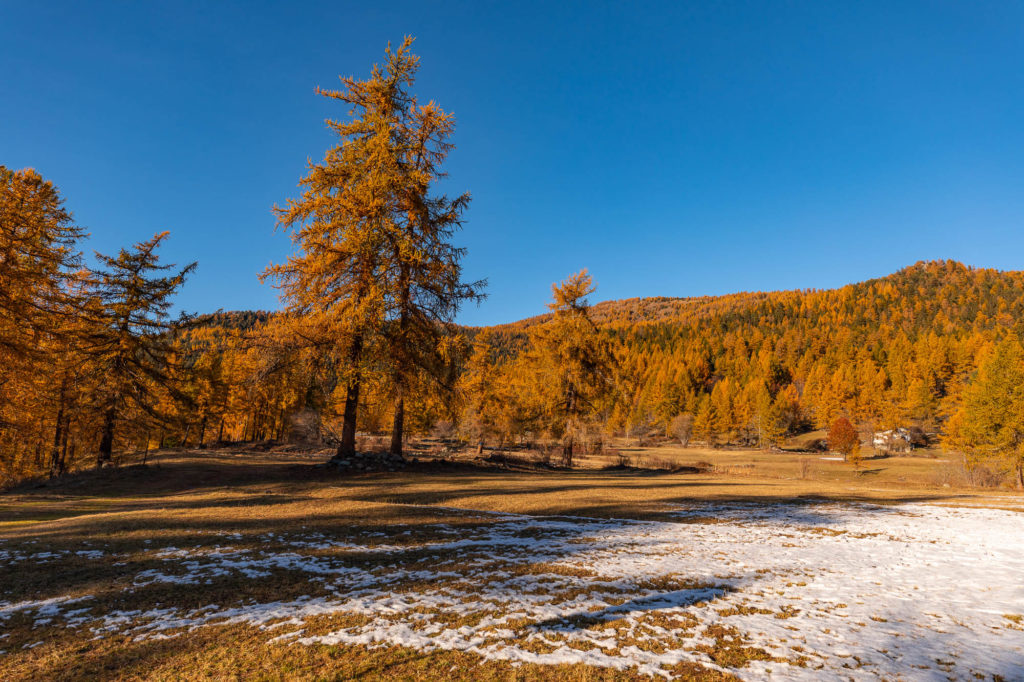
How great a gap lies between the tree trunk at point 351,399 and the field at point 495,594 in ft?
20.2

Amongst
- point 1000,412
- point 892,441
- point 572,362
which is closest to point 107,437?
point 572,362

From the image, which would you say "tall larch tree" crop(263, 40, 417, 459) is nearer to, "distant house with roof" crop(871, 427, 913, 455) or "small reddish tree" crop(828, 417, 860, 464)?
"small reddish tree" crop(828, 417, 860, 464)

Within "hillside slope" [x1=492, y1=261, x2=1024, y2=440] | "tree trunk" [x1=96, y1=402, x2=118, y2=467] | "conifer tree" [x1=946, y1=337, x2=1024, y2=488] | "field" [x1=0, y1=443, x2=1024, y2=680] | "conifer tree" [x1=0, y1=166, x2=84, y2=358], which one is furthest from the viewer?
"hillside slope" [x1=492, y1=261, x2=1024, y2=440]

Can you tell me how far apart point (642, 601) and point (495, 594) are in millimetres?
1894

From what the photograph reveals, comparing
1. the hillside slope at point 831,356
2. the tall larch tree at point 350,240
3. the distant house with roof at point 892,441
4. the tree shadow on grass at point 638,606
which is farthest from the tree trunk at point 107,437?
the distant house with roof at point 892,441

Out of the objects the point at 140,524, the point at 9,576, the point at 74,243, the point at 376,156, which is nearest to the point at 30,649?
the point at 9,576

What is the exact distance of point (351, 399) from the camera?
19656 millimetres

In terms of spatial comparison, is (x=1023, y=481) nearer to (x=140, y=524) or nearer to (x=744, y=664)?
(x=744, y=664)

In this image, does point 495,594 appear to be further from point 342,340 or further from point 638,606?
Result: point 342,340

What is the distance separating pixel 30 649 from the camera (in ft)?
14.3

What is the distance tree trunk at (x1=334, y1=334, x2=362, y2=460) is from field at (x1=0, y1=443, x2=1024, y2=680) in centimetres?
615

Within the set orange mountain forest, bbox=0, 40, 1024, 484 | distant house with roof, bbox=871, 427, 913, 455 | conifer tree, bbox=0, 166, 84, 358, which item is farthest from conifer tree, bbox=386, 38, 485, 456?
distant house with roof, bbox=871, 427, 913, 455

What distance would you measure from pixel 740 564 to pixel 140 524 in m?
11.9

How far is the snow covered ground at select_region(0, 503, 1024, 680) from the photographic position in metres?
4.52
